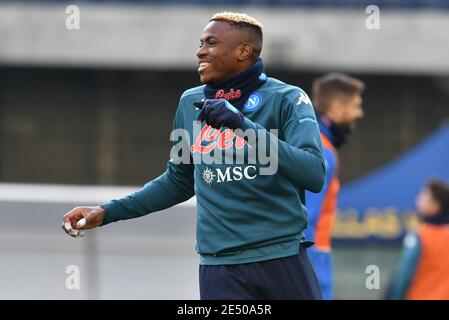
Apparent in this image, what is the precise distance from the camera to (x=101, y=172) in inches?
653

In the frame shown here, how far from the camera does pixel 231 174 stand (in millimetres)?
3932

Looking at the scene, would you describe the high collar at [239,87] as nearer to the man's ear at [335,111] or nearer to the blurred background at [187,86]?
Result: the man's ear at [335,111]

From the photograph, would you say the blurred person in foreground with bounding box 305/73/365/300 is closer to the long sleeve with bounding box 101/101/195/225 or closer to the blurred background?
the long sleeve with bounding box 101/101/195/225

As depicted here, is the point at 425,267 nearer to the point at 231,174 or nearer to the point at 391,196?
the point at 231,174

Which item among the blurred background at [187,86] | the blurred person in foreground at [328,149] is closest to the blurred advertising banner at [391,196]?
the blurred background at [187,86]

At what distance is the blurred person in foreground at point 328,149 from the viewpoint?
5.79 meters

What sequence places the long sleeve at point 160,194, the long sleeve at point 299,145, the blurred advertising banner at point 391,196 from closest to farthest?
the long sleeve at point 299,145, the long sleeve at point 160,194, the blurred advertising banner at point 391,196

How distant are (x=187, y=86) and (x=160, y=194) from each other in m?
12.3

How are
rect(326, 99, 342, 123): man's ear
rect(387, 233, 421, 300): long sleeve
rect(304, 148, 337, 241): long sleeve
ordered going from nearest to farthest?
rect(304, 148, 337, 241): long sleeve < rect(326, 99, 342, 123): man's ear < rect(387, 233, 421, 300): long sleeve

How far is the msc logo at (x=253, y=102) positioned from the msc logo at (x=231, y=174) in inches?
8.7

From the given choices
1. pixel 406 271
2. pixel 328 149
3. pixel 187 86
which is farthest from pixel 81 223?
pixel 187 86

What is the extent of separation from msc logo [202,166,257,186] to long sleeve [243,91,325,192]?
6.3 inches

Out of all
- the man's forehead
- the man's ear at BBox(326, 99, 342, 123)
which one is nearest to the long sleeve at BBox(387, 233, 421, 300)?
the man's ear at BBox(326, 99, 342, 123)

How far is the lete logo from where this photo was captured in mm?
3906
